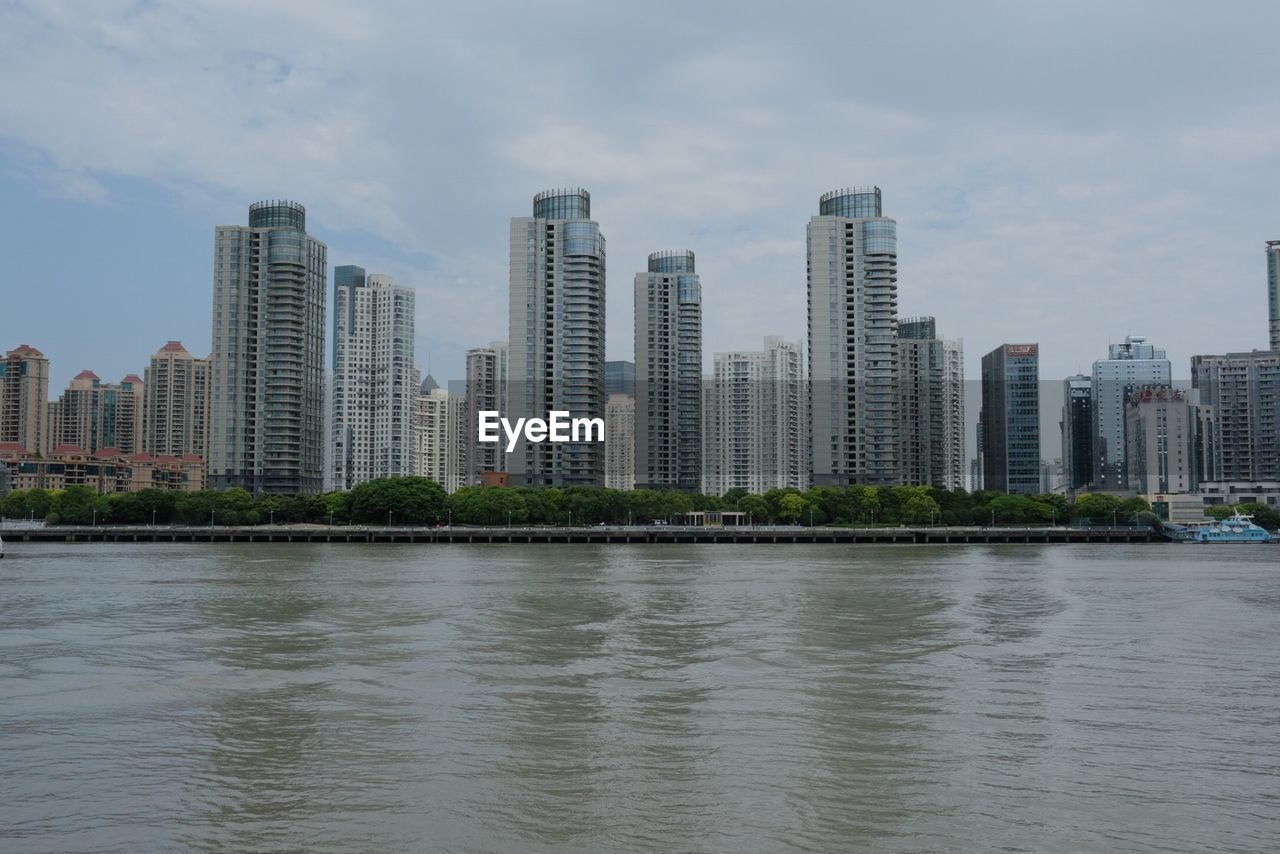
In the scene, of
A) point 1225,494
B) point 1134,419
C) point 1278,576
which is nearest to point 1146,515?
point 1225,494

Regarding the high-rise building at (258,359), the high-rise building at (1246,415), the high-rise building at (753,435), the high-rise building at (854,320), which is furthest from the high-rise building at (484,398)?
the high-rise building at (1246,415)

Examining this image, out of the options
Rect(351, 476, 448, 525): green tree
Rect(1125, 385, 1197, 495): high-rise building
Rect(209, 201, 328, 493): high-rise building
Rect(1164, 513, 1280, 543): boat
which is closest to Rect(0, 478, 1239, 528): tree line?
Rect(351, 476, 448, 525): green tree

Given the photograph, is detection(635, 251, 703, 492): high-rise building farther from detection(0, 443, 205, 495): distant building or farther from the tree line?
detection(0, 443, 205, 495): distant building

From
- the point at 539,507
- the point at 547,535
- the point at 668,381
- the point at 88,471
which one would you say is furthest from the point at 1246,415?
the point at 88,471

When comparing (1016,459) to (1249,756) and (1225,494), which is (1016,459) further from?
(1249,756)

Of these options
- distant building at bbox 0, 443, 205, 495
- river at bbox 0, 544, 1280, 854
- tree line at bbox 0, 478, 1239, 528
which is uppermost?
distant building at bbox 0, 443, 205, 495
